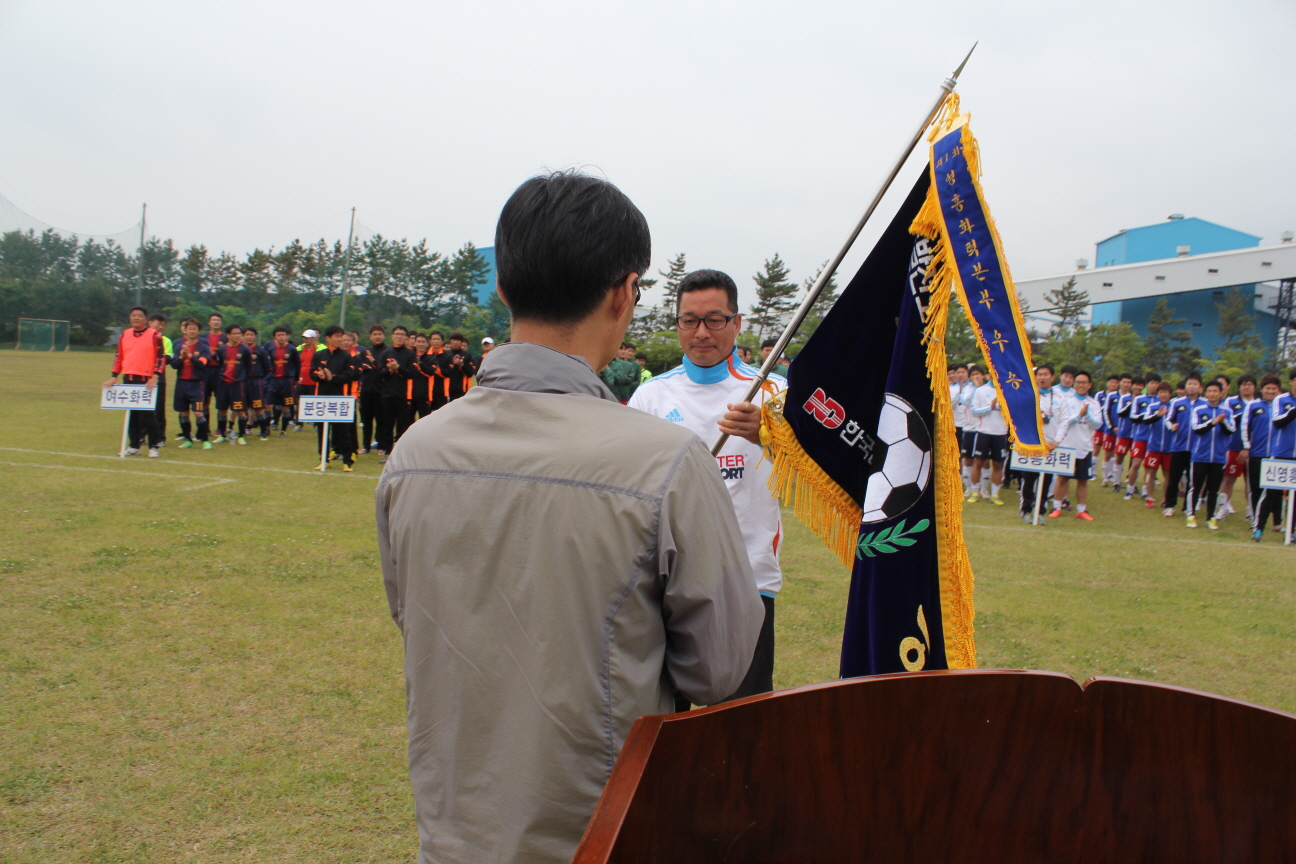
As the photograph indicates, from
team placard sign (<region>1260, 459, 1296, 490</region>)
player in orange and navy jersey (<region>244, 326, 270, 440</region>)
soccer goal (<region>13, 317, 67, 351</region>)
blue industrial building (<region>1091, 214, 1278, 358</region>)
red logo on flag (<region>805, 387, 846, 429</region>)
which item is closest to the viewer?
red logo on flag (<region>805, 387, 846, 429</region>)

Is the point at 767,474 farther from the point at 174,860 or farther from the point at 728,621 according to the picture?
the point at 174,860

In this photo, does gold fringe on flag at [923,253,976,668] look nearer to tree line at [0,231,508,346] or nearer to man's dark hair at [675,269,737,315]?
man's dark hair at [675,269,737,315]

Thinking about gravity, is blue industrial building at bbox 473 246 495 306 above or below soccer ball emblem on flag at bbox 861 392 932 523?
above

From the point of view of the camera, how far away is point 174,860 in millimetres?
2488

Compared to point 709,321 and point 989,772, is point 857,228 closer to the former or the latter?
point 709,321

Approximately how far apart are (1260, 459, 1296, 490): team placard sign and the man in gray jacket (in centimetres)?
1019

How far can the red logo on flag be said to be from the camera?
2.32 metres

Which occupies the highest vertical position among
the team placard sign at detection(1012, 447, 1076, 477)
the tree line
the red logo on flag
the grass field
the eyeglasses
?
the tree line

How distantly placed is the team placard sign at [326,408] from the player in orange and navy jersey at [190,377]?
2.49 metres

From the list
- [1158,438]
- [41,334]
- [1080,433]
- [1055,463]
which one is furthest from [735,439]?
[41,334]

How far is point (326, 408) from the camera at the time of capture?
1038cm

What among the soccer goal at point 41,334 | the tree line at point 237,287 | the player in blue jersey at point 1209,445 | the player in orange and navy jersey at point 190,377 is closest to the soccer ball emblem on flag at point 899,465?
the player in blue jersey at point 1209,445

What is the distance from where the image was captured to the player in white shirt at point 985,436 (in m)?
10.7

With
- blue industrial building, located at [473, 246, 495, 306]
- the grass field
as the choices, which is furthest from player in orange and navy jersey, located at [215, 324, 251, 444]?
blue industrial building, located at [473, 246, 495, 306]
